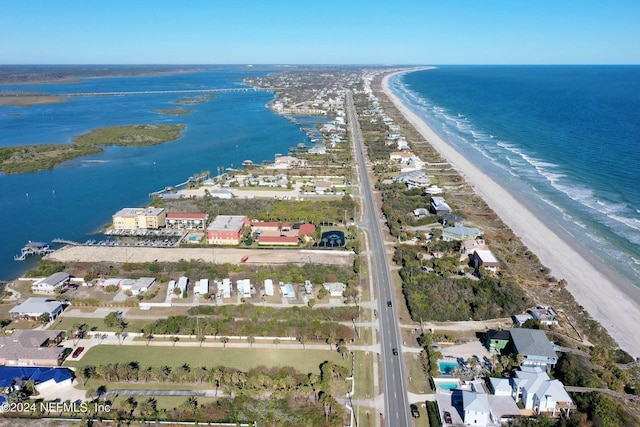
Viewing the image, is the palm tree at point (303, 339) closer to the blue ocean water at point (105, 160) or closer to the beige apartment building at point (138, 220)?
the beige apartment building at point (138, 220)

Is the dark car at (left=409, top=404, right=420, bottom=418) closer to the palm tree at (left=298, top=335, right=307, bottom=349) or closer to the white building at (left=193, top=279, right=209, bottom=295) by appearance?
the palm tree at (left=298, top=335, right=307, bottom=349)

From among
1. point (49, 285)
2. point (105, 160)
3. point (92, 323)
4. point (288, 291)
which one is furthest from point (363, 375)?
point (105, 160)

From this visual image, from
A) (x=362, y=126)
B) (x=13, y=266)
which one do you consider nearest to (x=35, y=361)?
(x=13, y=266)

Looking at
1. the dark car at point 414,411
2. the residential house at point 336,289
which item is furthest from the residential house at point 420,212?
the dark car at point 414,411

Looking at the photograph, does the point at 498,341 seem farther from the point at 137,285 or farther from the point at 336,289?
the point at 137,285

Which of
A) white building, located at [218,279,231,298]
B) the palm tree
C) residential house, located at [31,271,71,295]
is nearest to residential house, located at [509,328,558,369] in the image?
the palm tree

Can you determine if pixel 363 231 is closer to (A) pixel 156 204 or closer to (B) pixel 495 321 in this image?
Answer: (B) pixel 495 321

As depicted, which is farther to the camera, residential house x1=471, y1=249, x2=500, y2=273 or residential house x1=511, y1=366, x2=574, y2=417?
residential house x1=471, y1=249, x2=500, y2=273
